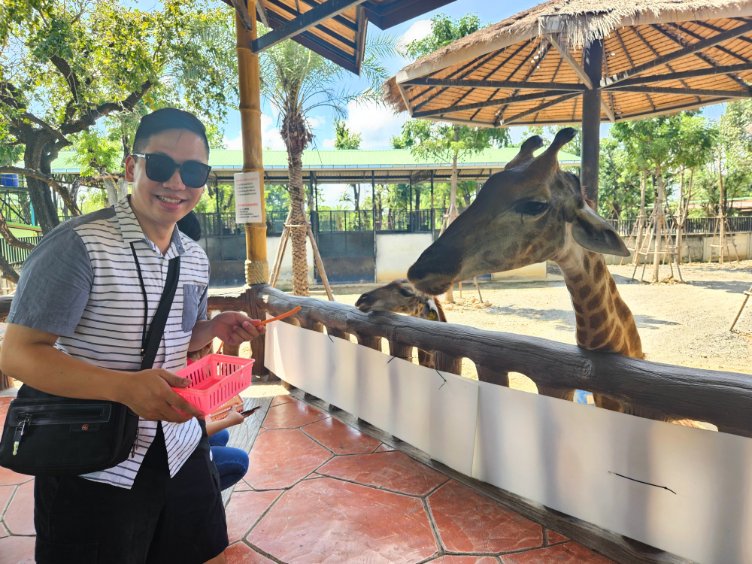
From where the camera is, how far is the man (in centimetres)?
117

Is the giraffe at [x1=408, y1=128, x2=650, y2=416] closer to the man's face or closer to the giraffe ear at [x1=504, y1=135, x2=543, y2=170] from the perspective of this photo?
the giraffe ear at [x1=504, y1=135, x2=543, y2=170]

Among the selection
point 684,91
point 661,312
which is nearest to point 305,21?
point 684,91

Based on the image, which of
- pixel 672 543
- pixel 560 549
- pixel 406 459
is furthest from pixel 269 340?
pixel 672 543

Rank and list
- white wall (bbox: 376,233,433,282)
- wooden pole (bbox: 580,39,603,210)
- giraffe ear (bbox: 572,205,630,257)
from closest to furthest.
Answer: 1. giraffe ear (bbox: 572,205,630,257)
2. wooden pole (bbox: 580,39,603,210)
3. white wall (bbox: 376,233,433,282)

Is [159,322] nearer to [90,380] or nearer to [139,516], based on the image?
[90,380]

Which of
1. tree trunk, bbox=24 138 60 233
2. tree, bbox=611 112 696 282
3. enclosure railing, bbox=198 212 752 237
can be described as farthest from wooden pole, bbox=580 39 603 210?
tree, bbox=611 112 696 282

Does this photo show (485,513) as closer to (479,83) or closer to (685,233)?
(479,83)

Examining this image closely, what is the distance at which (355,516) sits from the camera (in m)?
2.48

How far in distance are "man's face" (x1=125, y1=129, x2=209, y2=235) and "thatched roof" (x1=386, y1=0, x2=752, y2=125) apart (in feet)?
9.56

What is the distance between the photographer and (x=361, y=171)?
16.0m

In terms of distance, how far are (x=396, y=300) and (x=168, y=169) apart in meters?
2.20

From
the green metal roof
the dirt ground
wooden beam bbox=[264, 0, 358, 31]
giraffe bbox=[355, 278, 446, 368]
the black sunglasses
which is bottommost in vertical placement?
the dirt ground

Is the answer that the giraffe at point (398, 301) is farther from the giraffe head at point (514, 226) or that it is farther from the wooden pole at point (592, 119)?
the wooden pole at point (592, 119)

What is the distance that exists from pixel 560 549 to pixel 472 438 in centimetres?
64
